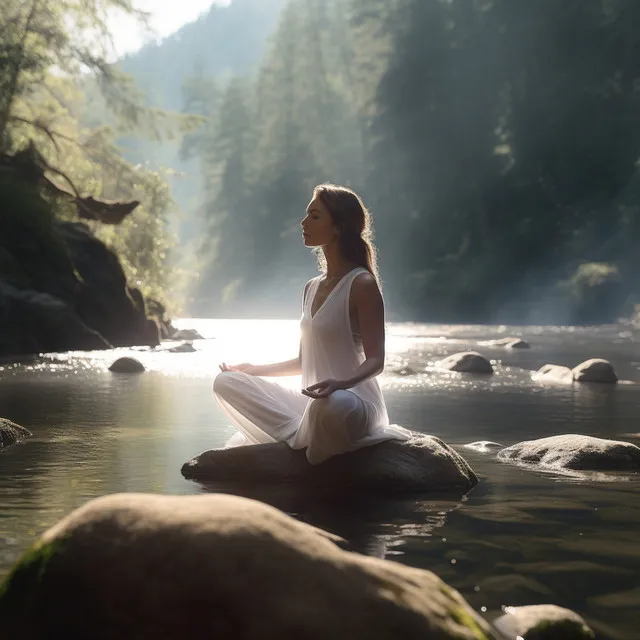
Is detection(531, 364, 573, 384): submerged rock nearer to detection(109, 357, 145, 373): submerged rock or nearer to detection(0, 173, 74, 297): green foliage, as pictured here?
detection(109, 357, 145, 373): submerged rock

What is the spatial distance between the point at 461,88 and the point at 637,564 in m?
56.2

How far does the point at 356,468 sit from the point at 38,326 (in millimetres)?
18471

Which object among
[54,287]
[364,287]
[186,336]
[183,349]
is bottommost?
[183,349]

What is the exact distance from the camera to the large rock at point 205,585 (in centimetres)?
257

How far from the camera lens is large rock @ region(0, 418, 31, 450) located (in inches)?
310

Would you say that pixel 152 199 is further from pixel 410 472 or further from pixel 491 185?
pixel 410 472

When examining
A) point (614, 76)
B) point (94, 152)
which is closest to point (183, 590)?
point (94, 152)

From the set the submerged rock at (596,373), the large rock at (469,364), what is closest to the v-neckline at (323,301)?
the submerged rock at (596,373)

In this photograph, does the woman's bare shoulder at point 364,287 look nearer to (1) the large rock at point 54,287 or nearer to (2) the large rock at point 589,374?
(2) the large rock at point 589,374

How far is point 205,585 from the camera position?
260 centimetres

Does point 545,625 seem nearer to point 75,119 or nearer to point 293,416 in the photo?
point 293,416

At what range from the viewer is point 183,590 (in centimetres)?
260

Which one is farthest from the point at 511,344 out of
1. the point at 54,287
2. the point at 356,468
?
the point at 356,468

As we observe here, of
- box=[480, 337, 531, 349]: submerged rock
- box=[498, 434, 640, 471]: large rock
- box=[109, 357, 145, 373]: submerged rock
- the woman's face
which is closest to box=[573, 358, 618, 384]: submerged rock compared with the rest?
box=[109, 357, 145, 373]: submerged rock
